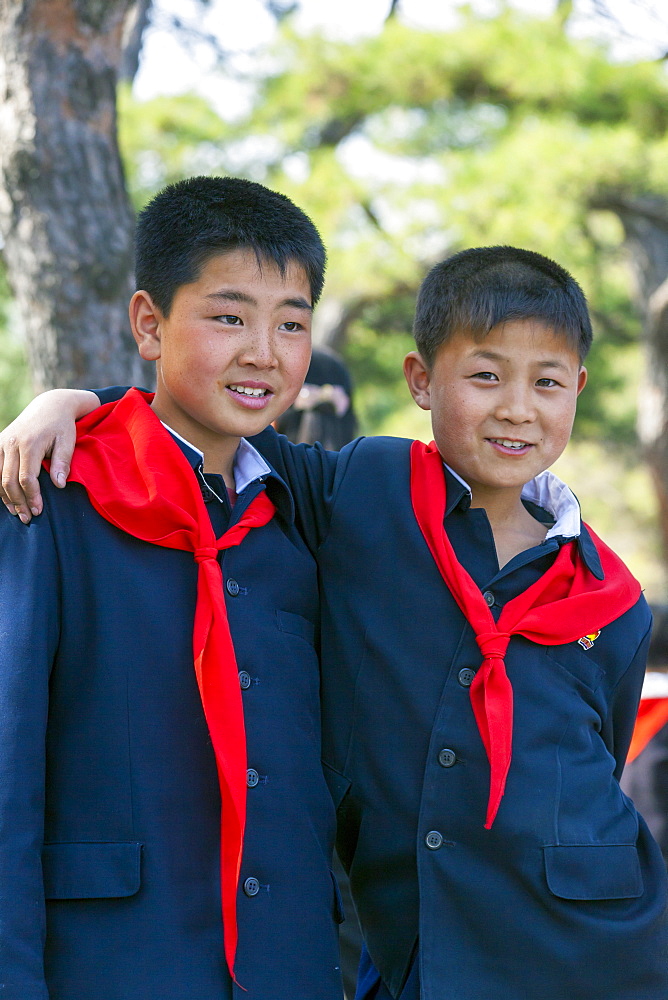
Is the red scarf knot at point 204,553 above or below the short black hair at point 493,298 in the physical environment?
below

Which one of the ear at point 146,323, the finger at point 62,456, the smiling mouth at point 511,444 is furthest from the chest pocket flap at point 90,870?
the smiling mouth at point 511,444

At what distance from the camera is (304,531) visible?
1.82 metres

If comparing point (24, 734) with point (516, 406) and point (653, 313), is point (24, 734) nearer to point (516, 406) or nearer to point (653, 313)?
point (516, 406)

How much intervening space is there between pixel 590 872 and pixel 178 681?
72cm

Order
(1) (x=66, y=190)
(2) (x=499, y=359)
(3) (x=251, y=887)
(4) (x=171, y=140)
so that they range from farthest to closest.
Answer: (4) (x=171, y=140) < (1) (x=66, y=190) < (2) (x=499, y=359) < (3) (x=251, y=887)

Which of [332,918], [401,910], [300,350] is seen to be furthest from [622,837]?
[300,350]

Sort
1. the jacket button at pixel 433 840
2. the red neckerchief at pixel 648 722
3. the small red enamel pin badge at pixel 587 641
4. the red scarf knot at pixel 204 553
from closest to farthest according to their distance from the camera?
1. the red scarf knot at pixel 204 553
2. the jacket button at pixel 433 840
3. the small red enamel pin badge at pixel 587 641
4. the red neckerchief at pixel 648 722

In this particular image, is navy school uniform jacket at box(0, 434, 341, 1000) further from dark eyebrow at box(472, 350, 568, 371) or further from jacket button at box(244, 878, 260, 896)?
dark eyebrow at box(472, 350, 568, 371)

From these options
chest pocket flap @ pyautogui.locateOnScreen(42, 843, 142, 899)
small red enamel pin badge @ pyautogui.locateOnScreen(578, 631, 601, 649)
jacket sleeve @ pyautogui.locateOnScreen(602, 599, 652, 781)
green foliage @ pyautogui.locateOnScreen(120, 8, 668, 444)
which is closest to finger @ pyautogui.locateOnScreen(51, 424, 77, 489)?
chest pocket flap @ pyautogui.locateOnScreen(42, 843, 142, 899)

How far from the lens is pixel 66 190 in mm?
2771

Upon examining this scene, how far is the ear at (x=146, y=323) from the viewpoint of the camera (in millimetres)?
1699

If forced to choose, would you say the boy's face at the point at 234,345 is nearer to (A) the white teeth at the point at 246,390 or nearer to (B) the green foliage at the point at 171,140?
(A) the white teeth at the point at 246,390

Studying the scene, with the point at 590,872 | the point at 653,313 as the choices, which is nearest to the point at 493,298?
the point at 590,872

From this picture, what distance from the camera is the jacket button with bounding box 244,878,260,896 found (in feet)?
4.77
